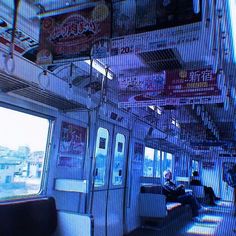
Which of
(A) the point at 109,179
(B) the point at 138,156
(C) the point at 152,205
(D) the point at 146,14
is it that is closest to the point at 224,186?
(C) the point at 152,205

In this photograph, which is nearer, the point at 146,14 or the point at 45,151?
the point at 146,14

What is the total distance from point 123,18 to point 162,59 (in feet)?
5.02

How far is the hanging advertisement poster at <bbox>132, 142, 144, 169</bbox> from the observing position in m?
6.31

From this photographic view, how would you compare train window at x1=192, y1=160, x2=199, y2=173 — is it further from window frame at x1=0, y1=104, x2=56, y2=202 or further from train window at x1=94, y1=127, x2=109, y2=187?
window frame at x1=0, y1=104, x2=56, y2=202

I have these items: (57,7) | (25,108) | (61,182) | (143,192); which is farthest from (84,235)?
(143,192)

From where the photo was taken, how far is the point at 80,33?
2.57m

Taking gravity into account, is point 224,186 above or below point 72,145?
below

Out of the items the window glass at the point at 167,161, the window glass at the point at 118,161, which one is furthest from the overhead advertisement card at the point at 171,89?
the window glass at the point at 167,161

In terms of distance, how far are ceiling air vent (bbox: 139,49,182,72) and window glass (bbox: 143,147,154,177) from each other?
356cm

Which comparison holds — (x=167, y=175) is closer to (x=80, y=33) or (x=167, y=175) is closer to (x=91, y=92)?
(x=91, y=92)

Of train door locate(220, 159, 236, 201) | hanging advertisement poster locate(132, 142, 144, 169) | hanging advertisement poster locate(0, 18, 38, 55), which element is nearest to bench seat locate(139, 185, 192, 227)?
hanging advertisement poster locate(132, 142, 144, 169)

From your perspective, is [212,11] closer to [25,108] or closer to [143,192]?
[25,108]

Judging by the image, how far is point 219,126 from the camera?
9461mm

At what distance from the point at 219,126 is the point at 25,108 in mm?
7741
